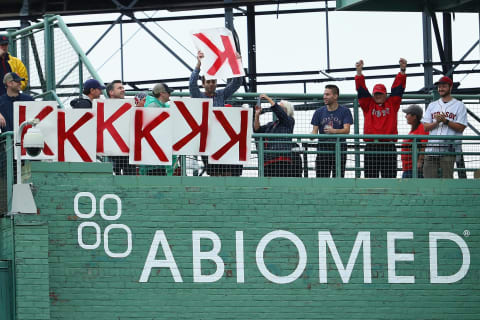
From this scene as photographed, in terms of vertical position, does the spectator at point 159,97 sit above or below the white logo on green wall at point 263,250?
above

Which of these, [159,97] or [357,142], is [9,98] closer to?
[159,97]

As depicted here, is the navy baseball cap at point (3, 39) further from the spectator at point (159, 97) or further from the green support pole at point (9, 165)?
the spectator at point (159, 97)

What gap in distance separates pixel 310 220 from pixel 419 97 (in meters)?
3.95

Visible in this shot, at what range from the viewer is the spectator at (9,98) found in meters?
15.2

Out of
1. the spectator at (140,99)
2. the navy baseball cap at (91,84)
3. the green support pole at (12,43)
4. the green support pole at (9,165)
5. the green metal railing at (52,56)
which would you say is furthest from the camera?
the green support pole at (12,43)

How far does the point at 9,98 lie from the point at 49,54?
119 cm

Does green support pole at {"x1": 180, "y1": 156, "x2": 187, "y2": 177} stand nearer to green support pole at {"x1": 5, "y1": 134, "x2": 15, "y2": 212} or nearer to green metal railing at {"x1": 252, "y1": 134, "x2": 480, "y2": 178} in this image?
green metal railing at {"x1": 252, "y1": 134, "x2": 480, "y2": 178}

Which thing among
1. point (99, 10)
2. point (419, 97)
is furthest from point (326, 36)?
point (419, 97)

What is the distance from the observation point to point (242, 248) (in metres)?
15.4

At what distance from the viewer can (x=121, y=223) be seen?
49.7 feet

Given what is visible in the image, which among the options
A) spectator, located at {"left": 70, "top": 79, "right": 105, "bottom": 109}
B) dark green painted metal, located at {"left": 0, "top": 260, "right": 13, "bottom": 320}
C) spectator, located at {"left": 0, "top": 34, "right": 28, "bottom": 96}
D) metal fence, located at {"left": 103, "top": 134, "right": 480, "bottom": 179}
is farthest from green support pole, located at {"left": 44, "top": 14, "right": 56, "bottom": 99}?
dark green painted metal, located at {"left": 0, "top": 260, "right": 13, "bottom": 320}

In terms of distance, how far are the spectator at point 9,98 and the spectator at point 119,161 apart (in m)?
1.17

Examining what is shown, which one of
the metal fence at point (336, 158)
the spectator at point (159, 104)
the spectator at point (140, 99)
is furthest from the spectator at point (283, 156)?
the spectator at point (140, 99)

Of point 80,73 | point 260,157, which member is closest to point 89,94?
point 80,73
